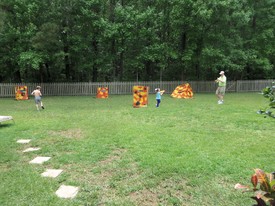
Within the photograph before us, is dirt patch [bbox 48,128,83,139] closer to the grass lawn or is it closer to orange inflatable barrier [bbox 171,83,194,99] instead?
the grass lawn

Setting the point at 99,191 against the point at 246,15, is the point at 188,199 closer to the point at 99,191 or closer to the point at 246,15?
the point at 99,191

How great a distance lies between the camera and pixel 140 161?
463 cm

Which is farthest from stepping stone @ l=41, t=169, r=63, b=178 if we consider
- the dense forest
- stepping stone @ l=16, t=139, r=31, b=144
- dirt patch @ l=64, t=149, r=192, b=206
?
the dense forest

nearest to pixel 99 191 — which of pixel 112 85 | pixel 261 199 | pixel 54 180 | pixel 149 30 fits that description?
pixel 54 180

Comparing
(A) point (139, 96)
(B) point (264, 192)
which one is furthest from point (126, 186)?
(A) point (139, 96)

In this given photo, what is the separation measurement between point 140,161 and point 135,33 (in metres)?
17.9

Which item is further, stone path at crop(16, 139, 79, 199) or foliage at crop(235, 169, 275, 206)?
stone path at crop(16, 139, 79, 199)

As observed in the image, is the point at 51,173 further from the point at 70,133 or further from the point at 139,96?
the point at 139,96

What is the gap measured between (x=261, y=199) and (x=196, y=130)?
5.30 metres

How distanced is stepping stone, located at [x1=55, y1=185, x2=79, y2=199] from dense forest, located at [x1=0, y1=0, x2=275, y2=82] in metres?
15.8

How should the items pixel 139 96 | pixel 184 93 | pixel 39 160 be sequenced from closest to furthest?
pixel 39 160, pixel 139 96, pixel 184 93

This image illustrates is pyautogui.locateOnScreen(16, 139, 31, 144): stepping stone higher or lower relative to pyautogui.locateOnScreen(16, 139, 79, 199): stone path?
higher

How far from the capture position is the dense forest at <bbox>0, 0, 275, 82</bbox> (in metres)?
19.1

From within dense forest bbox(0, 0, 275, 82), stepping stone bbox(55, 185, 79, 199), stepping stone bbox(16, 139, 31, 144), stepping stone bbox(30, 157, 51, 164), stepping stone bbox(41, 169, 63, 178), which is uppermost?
dense forest bbox(0, 0, 275, 82)
